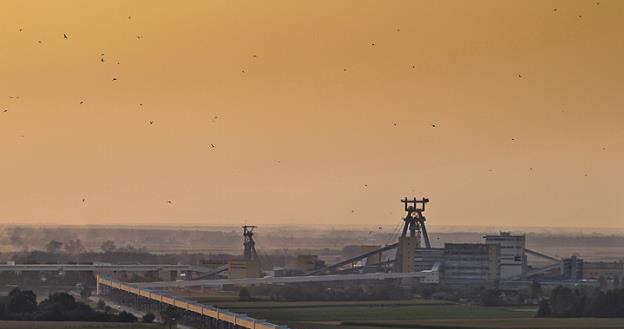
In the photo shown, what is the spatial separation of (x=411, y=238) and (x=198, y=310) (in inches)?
2199

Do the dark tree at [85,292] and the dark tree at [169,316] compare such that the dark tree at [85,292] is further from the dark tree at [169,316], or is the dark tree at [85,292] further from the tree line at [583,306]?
the tree line at [583,306]

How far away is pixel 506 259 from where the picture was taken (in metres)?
130

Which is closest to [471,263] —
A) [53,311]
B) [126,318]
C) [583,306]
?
[583,306]

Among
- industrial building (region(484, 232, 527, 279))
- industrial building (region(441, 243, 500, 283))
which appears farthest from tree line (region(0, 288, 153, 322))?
industrial building (region(484, 232, 527, 279))

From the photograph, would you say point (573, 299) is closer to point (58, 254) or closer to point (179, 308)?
point (179, 308)

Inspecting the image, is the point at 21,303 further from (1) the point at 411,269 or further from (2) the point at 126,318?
(1) the point at 411,269

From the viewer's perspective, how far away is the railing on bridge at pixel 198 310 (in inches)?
2739

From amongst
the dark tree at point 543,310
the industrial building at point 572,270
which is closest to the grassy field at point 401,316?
the dark tree at point 543,310

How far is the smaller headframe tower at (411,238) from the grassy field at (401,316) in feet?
114

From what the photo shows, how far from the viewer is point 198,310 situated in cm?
8000

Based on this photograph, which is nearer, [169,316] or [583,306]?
[169,316]

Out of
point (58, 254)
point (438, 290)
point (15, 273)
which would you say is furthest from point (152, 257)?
point (438, 290)

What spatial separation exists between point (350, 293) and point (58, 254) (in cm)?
7433

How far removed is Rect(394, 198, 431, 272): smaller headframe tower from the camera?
436 feet
